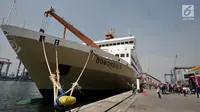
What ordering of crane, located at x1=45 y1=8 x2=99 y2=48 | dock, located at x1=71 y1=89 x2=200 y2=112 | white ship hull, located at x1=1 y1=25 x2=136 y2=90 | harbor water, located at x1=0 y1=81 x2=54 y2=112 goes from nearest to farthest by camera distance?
dock, located at x1=71 y1=89 x2=200 y2=112, white ship hull, located at x1=1 y1=25 x2=136 y2=90, harbor water, located at x1=0 y1=81 x2=54 y2=112, crane, located at x1=45 y1=8 x2=99 y2=48

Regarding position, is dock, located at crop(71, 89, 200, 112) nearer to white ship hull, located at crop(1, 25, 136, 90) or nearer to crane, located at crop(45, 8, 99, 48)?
white ship hull, located at crop(1, 25, 136, 90)

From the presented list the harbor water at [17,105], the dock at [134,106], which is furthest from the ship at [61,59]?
the dock at [134,106]

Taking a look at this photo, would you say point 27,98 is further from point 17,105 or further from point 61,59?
point 61,59

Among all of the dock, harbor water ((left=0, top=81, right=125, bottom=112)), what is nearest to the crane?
harbor water ((left=0, top=81, right=125, bottom=112))

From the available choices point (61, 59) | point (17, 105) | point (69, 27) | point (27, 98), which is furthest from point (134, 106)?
point (27, 98)

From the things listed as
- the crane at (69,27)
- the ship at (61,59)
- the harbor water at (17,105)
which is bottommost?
the harbor water at (17,105)

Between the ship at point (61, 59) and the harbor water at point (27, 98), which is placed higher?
the ship at point (61, 59)

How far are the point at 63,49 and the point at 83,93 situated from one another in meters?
4.34

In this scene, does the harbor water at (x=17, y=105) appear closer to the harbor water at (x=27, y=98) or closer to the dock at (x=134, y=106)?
the harbor water at (x=27, y=98)

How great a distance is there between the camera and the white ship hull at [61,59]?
6574 mm

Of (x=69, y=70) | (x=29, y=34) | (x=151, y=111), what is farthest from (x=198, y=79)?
(x=29, y=34)

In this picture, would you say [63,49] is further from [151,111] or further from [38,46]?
[151,111]

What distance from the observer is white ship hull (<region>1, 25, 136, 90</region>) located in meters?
6.57

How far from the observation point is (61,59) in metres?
7.69
